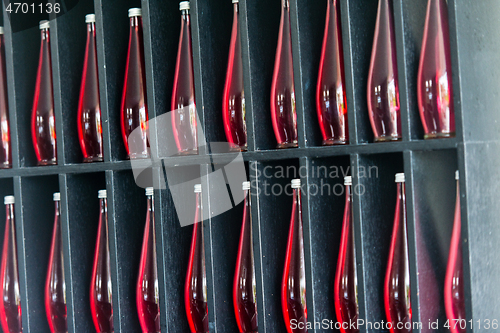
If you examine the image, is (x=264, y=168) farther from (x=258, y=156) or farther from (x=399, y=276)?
(x=399, y=276)

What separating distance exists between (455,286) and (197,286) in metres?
0.42

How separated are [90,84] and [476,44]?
2.16 feet

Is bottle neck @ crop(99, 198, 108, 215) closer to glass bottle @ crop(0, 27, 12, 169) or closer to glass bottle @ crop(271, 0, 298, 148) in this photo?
glass bottle @ crop(0, 27, 12, 169)

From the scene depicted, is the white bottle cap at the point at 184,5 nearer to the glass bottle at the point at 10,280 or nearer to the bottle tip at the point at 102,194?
the bottle tip at the point at 102,194

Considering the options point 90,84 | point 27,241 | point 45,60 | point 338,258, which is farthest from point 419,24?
point 27,241

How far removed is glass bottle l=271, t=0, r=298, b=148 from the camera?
0.83 m

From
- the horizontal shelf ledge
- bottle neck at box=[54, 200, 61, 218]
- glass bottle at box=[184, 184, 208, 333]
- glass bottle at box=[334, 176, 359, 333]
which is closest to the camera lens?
the horizontal shelf ledge

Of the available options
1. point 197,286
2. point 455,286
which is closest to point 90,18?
point 197,286

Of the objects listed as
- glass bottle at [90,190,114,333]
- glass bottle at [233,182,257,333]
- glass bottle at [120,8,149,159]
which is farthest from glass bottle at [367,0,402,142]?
glass bottle at [90,190,114,333]

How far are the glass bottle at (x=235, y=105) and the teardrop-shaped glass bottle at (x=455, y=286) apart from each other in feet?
1.15

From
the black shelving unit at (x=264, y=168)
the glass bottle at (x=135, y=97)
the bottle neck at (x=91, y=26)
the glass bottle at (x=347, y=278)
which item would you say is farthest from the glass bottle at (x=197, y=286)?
the bottle neck at (x=91, y=26)

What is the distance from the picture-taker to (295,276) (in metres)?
0.85

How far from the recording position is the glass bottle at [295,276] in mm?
839

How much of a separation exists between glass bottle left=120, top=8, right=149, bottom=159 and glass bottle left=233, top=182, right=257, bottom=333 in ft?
0.68
